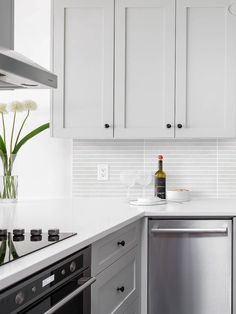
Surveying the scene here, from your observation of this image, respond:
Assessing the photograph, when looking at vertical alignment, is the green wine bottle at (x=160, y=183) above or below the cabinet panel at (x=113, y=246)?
above

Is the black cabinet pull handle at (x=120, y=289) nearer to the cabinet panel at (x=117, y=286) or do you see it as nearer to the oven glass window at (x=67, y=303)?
the cabinet panel at (x=117, y=286)

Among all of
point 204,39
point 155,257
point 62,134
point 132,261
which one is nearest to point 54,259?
point 132,261

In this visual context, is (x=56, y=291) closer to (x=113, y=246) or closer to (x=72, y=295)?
(x=72, y=295)

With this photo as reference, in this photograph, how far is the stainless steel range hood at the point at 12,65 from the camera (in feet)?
6.40

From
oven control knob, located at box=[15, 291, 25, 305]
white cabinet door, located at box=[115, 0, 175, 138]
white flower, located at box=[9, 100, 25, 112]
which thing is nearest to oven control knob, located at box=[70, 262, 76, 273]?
oven control knob, located at box=[15, 291, 25, 305]

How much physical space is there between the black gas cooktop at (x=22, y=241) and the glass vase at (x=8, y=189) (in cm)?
122

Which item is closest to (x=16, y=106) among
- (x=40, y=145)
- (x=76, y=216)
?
(x=40, y=145)

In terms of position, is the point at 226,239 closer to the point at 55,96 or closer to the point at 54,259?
the point at 55,96

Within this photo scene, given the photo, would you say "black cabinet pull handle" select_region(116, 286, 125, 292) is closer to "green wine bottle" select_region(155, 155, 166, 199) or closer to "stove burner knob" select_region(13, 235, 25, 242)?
"stove burner knob" select_region(13, 235, 25, 242)

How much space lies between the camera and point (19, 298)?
4.61 feet

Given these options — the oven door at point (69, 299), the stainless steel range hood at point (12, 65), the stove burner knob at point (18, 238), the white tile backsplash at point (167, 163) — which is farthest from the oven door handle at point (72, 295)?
the white tile backsplash at point (167, 163)

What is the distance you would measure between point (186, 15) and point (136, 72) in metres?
0.45

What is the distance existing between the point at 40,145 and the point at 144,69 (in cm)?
89

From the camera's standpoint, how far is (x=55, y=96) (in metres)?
3.33
